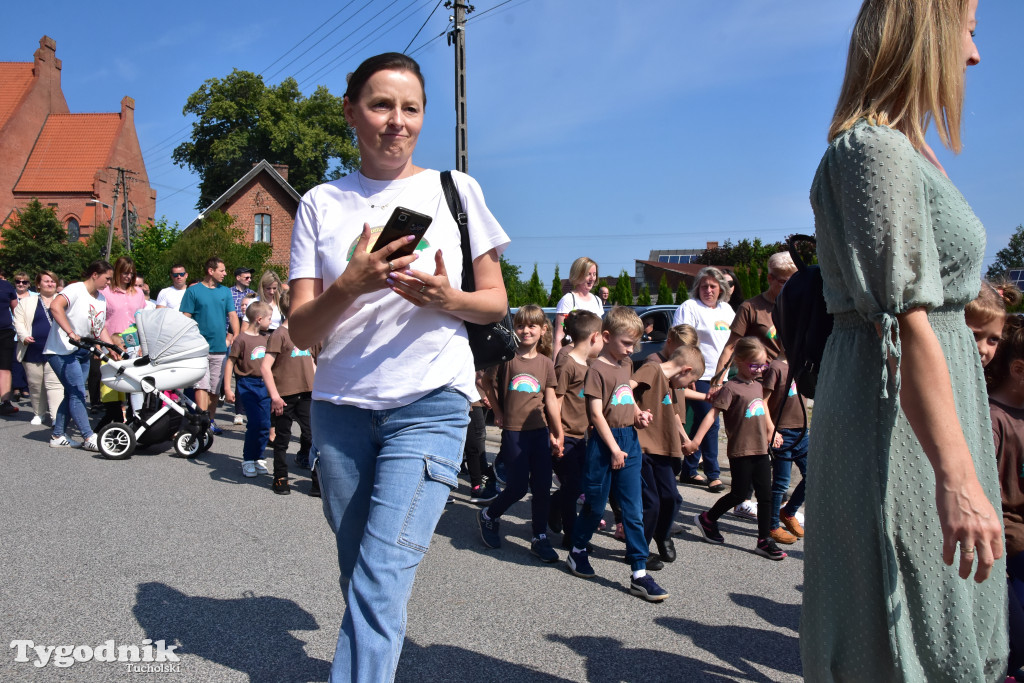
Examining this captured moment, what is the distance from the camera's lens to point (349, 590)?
2203mm

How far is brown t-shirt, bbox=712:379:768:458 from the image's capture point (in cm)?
526

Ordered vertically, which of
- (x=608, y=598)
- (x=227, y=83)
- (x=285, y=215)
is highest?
(x=227, y=83)

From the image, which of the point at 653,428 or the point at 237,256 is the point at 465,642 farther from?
the point at 237,256

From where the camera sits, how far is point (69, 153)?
62219mm

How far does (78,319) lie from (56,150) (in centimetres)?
6382

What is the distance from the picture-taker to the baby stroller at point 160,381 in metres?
8.04

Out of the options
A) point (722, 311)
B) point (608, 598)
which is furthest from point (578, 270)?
point (608, 598)

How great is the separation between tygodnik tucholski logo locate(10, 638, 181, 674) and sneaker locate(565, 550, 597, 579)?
87.2 inches

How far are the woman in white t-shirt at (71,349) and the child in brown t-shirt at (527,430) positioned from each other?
5147mm

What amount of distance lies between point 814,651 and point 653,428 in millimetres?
3166

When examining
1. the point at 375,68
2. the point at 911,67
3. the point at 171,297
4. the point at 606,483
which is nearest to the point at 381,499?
the point at 375,68

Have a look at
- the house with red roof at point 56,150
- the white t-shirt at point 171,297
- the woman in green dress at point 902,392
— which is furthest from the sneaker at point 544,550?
the house with red roof at point 56,150

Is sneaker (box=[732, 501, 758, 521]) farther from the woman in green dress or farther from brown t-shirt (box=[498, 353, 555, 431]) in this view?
the woman in green dress

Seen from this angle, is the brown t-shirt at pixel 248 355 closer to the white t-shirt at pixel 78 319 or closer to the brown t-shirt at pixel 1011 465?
the white t-shirt at pixel 78 319
